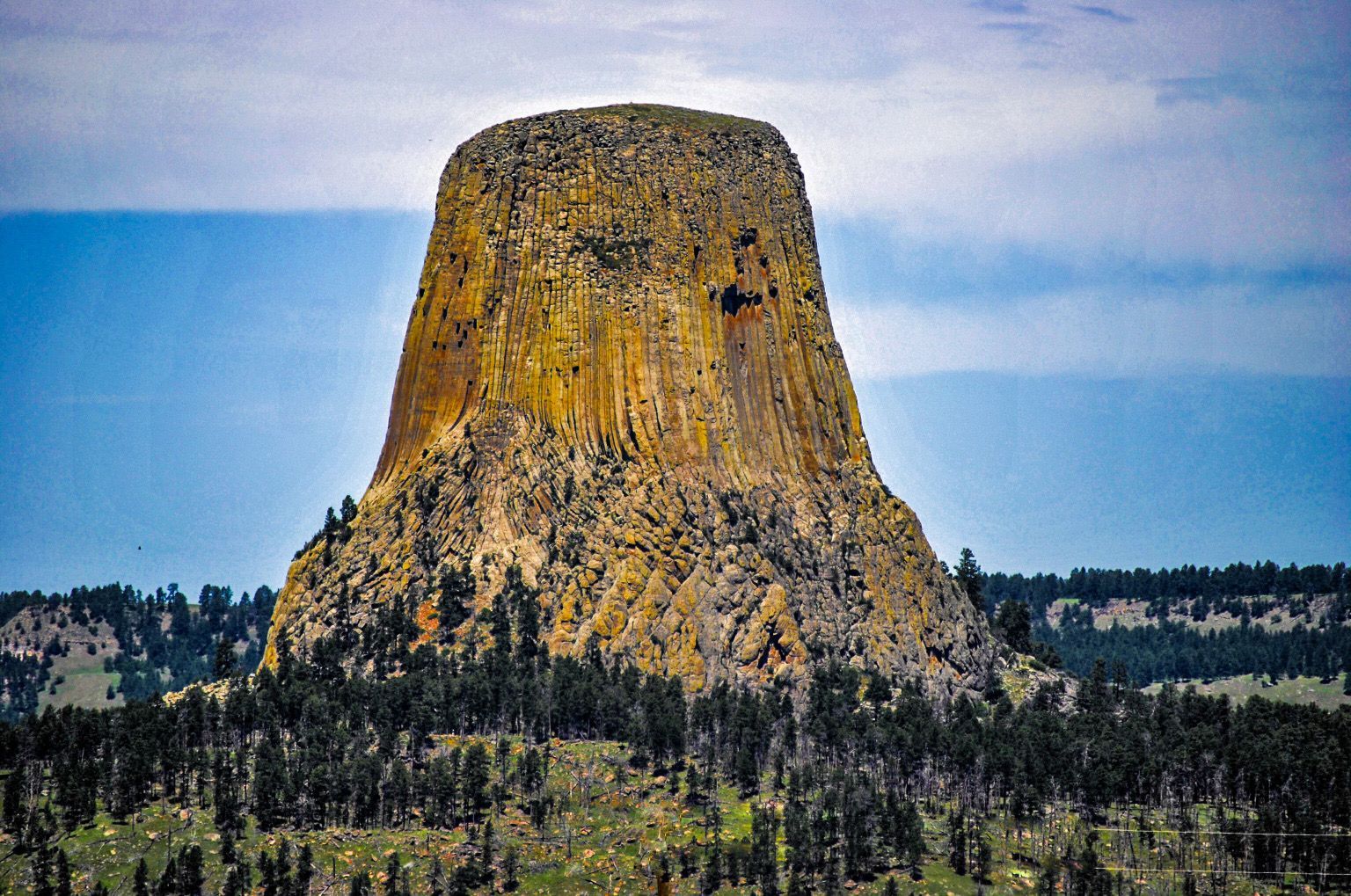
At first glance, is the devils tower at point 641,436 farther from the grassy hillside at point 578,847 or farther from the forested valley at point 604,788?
the grassy hillside at point 578,847

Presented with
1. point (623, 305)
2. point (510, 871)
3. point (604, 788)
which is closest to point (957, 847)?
point (604, 788)

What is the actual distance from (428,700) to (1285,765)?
64.0 metres

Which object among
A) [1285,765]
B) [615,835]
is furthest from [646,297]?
[1285,765]

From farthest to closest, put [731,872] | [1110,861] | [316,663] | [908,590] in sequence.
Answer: [908,590] < [316,663] < [1110,861] < [731,872]

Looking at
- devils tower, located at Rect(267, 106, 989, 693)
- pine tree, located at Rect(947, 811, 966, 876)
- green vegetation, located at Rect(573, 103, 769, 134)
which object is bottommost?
pine tree, located at Rect(947, 811, 966, 876)

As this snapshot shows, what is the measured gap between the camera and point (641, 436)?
186000 mm

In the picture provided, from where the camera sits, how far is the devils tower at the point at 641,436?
179m

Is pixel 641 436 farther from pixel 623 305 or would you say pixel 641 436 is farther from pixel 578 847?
pixel 578 847

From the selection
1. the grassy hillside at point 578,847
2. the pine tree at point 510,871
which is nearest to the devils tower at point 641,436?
the grassy hillside at point 578,847

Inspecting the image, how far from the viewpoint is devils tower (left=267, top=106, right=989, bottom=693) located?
178750mm

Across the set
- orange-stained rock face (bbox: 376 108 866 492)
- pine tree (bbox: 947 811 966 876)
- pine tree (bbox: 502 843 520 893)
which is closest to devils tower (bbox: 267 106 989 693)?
orange-stained rock face (bbox: 376 108 866 492)

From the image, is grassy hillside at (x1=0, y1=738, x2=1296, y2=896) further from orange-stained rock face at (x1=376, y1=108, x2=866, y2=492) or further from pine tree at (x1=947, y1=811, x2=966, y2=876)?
orange-stained rock face at (x1=376, y1=108, x2=866, y2=492)

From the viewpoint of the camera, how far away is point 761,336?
19175cm

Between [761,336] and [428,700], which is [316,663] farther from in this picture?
[761,336]
